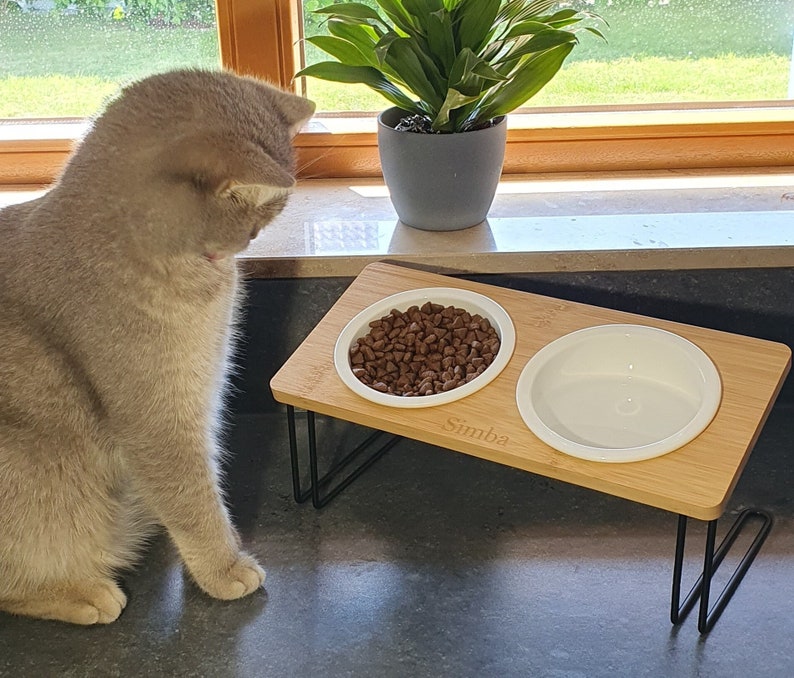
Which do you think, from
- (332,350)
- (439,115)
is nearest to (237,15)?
(439,115)

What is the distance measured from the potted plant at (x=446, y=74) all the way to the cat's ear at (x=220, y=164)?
37 cm

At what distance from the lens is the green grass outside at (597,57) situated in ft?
4.60

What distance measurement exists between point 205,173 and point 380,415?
356 mm

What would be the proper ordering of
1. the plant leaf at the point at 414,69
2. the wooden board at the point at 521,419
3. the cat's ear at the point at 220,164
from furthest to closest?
1. the plant leaf at the point at 414,69
2. the wooden board at the point at 521,419
3. the cat's ear at the point at 220,164

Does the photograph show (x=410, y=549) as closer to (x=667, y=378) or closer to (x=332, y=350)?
(x=332, y=350)

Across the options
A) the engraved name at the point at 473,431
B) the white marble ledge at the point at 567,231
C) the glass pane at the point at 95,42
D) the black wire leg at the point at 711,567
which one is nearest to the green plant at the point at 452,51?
the white marble ledge at the point at 567,231

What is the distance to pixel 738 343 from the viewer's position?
3.60ft

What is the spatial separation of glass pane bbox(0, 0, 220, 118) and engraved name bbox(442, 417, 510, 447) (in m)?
0.70

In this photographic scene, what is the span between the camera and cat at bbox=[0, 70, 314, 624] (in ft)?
2.78

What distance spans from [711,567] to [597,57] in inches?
31.1

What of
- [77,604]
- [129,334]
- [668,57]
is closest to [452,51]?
[668,57]

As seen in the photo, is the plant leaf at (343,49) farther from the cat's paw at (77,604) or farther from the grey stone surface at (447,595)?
the cat's paw at (77,604)

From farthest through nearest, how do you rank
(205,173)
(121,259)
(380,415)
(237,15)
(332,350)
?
1. (237,15)
2. (332,350)
3. (380,415)
4. (121,259)
5. (205,173)

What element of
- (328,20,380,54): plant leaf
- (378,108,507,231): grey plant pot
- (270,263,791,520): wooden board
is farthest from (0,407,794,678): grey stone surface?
(328,20,380,54): plant leaf
